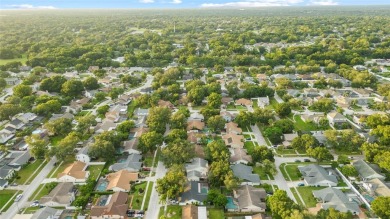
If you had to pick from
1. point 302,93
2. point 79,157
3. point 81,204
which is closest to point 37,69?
point 79,157

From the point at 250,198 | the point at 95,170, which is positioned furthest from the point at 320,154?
the point at 95,170

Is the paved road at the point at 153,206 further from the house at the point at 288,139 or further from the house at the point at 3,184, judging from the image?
the house at the point at 288,139

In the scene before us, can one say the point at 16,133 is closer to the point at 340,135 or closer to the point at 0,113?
the point at 0,113

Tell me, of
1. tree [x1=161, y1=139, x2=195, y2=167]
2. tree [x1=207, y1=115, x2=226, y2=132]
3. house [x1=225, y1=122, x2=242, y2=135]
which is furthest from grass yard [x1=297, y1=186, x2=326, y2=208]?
tree [x1=207, y1=115, x2=226, y2=132]

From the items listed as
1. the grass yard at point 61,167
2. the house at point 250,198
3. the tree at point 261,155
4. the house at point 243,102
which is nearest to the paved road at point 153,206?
the house at point 250,198

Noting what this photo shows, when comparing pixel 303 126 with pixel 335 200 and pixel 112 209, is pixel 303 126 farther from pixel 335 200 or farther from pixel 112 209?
pixel 112 209

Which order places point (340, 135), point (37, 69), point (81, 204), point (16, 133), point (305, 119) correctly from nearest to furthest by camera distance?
point (81, 204)
point (340, 135)
point (16, 133)
point (305, 119)
point (37, 69)

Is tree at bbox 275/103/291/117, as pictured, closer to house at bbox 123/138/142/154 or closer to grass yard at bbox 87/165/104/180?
house at bbox 123/138/142/154
